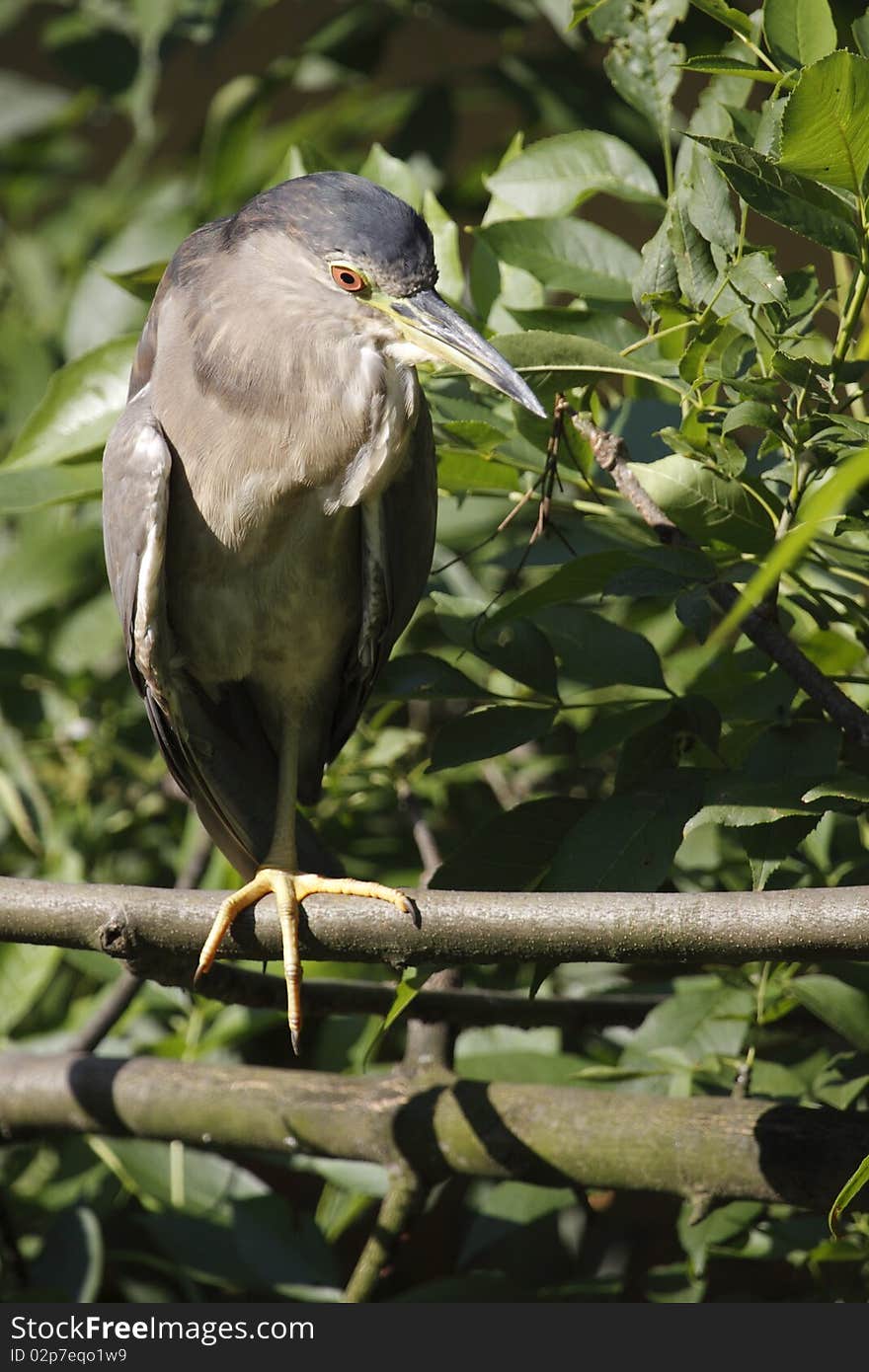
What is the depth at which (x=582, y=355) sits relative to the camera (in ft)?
4.52

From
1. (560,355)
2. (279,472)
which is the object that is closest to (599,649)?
(560,355)

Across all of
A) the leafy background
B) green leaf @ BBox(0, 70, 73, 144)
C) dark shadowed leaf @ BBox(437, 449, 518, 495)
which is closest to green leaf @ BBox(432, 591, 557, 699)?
the leafy background

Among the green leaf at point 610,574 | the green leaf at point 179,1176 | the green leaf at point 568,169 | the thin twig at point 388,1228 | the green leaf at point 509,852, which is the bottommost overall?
the green leaf at point 179,1176

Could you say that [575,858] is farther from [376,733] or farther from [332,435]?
[376,733]

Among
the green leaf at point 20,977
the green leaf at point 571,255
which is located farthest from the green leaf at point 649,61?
the green leaf at point 20,977

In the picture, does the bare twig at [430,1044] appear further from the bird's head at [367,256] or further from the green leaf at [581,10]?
the green leaf at [581,10]

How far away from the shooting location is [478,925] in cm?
130

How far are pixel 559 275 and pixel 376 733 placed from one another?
2.61ft

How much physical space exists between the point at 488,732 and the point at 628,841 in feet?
0.72

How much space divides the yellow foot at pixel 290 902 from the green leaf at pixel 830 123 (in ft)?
2.32

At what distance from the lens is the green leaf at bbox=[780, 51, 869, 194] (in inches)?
43.0

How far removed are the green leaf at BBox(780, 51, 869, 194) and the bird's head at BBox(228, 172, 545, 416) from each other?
454 mm

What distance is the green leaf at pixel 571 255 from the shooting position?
5.17 feet

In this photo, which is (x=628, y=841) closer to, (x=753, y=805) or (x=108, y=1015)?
(x=753, y=805)
